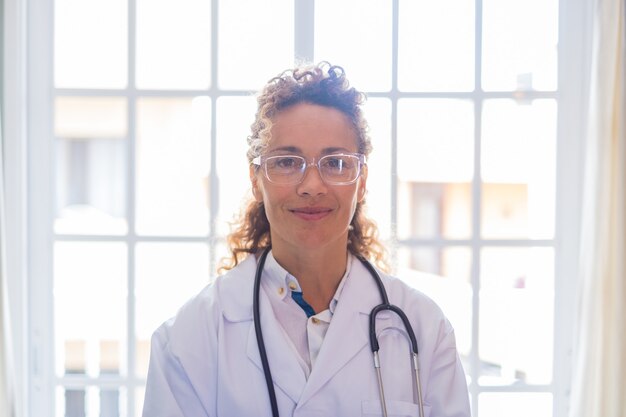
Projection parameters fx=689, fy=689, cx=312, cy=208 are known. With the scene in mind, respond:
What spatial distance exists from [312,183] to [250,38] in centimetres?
111

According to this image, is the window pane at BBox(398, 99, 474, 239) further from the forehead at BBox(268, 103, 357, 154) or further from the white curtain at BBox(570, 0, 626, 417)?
the forehead at BBox(268, 103, 357, 154)

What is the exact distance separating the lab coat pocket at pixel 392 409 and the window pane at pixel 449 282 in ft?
3.18

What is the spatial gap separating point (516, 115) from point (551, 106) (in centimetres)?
12

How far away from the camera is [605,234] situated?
82.1 inches

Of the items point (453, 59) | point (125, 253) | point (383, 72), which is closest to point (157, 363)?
point (125, 253)

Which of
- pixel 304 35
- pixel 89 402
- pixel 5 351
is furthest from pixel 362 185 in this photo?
pixel 89 402

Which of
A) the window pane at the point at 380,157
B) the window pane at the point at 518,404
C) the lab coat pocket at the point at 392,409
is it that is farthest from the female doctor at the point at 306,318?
the window pane at the point at 518,404

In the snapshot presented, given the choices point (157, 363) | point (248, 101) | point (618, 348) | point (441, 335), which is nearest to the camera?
point (157, 363)

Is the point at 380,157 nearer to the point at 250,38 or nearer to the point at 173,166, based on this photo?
the point at 250,38

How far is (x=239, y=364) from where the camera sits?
1.43 meters

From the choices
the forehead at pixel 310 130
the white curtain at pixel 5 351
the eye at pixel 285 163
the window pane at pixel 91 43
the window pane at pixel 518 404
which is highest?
the window pane at pixel 91 43

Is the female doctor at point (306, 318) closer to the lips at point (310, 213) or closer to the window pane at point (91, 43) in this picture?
the lips at point (310, 213)

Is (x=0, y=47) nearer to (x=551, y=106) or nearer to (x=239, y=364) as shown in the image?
(x=239, y=364)

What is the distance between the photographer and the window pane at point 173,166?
A: 7.75 feet
